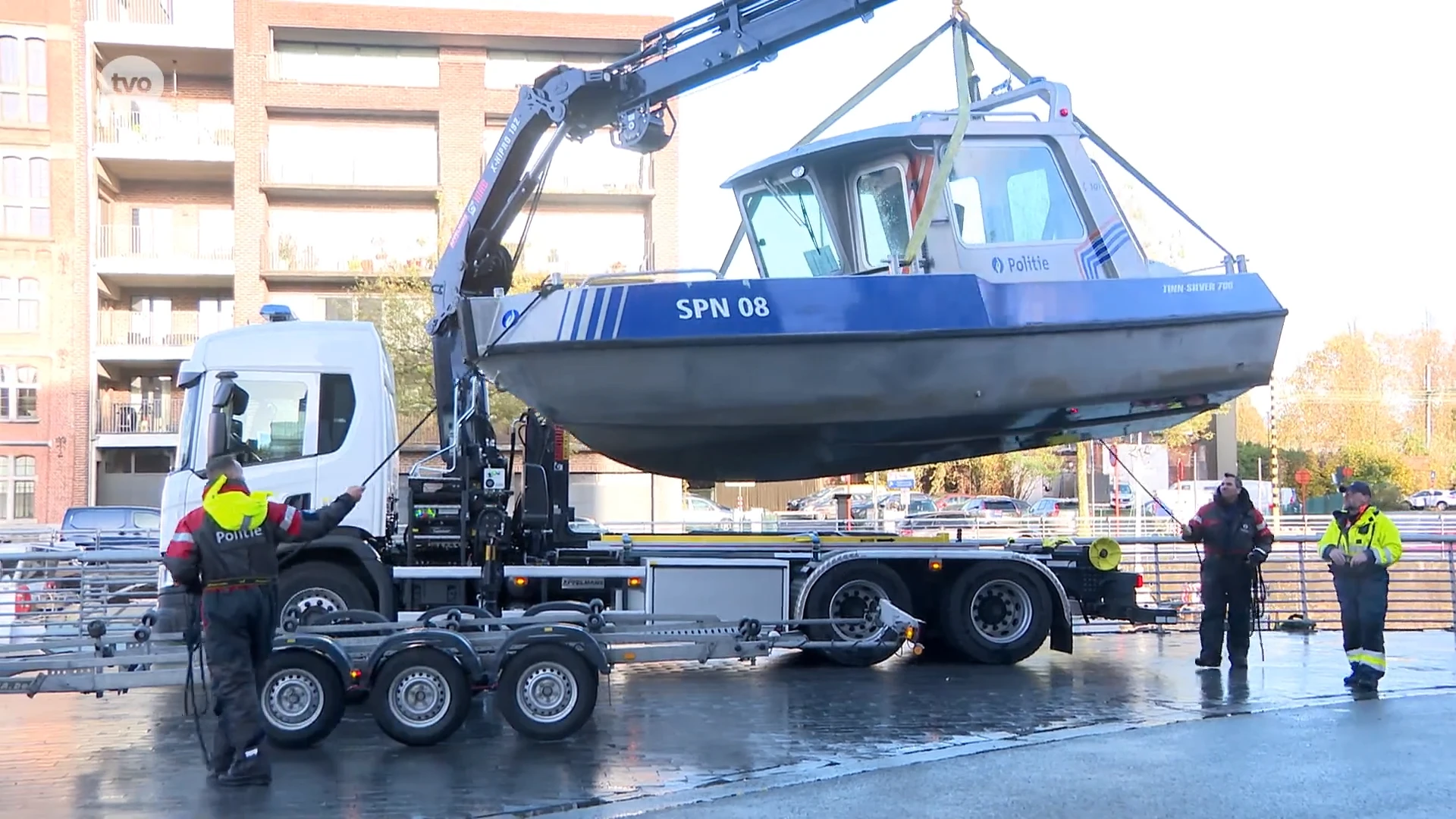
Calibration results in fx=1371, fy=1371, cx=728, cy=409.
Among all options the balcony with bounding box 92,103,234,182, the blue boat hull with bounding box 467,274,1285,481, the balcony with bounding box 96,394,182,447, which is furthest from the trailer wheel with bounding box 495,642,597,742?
the balcony with bounding box 92,103,234,182

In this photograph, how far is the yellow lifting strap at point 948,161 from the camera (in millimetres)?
10719

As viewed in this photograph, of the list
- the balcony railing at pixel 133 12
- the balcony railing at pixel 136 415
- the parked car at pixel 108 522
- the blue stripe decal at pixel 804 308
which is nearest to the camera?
the blue stripe decal at pixel 804 308

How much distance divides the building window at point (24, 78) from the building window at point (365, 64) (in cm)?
627

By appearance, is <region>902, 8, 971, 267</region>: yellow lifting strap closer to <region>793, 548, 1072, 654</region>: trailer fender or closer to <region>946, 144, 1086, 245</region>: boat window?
<region>946, 144, 1086, 245</region>: boat window

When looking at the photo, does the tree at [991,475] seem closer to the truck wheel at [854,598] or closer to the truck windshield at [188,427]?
the truck wheel at [854,598]

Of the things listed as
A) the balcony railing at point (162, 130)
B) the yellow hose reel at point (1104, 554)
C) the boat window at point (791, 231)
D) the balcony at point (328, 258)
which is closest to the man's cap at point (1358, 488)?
the yellow hose reel at point (1104, 554)

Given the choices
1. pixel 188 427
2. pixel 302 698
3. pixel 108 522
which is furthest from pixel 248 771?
pixel 108 522

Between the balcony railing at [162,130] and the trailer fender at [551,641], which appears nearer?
the trailer fender at [551,641]

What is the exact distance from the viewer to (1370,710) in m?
9.11

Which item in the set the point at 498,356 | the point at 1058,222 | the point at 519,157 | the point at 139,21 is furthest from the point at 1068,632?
the point at 139,21

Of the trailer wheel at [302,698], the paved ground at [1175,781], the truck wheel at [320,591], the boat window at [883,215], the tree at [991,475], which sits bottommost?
the paved ground at [1175,781]

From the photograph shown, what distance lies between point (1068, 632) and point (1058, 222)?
3.42 meters

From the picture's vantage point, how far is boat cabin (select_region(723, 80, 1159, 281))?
10.9 metres

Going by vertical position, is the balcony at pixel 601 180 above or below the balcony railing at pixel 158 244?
above
